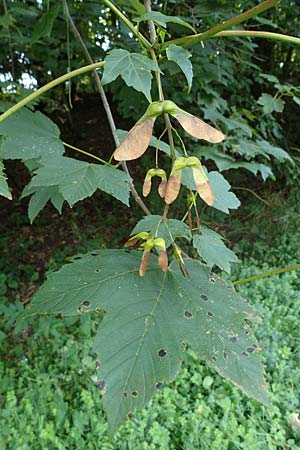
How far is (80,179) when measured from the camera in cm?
68

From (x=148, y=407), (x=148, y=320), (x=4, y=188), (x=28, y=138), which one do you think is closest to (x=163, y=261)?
(x=148, y=320)

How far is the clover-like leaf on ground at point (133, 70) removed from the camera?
0.58 m

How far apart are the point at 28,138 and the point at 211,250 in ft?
1.25

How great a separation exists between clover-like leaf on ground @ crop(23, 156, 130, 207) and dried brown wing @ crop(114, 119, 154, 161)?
23 cm

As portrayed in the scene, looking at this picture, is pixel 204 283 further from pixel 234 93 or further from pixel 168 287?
pixel 234 93

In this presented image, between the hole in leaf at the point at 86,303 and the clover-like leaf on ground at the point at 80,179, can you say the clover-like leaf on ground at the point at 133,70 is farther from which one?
the hole in leaf at the point at 86,303

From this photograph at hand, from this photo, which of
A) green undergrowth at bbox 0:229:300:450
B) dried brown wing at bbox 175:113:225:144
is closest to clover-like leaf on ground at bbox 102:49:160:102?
dried brown wing at bbox 175:113:225:144

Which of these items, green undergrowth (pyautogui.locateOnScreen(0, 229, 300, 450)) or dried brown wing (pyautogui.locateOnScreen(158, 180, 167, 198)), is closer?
dried brown wing (pyautogui.locateOnScreen(158, 180, 167, 198))

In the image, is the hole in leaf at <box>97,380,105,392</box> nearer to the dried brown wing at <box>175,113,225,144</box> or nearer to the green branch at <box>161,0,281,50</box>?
the dried brown wing at <box>175,113,225,144</box>

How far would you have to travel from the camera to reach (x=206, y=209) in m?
3.18

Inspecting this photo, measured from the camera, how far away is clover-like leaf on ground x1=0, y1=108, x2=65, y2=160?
75 centimetres

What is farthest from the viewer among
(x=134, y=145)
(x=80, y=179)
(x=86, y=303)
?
(x=80, y=179)

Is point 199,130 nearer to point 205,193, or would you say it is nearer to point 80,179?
point 205,193

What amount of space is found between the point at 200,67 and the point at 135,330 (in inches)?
66.9
